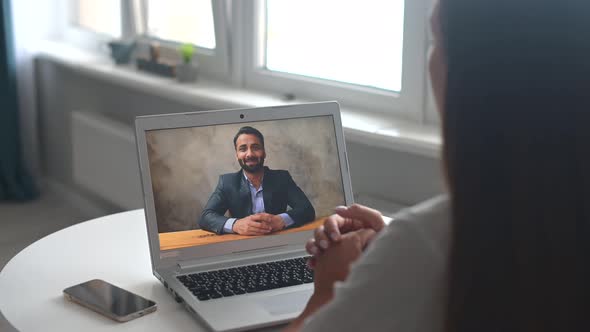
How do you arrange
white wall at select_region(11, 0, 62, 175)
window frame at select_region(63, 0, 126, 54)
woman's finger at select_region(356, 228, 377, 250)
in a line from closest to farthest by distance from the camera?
1. woman's finger at select_region(356, 228, 377, 250)
2. window frame at select_region(63, 0, 126, 54)
3. white wall at select_region(11, 0, 62, 175)

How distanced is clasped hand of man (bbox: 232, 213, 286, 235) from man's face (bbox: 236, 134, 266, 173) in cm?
8

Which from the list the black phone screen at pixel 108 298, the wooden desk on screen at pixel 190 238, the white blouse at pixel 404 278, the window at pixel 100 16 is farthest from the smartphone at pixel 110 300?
the window at pixel 100 16

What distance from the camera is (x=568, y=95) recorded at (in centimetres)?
69

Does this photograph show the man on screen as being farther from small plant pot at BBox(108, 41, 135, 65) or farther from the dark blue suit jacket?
small plant pot at BBox(108, 41, 135, 65)

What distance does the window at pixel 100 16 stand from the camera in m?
3.48

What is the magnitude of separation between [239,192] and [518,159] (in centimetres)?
72

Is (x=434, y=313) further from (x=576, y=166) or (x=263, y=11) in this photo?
(x=263, y=11)

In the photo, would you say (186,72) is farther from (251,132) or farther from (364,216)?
(364,216)

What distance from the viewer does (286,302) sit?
46.8 inches

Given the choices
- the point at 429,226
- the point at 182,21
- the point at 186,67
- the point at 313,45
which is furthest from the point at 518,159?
the point at 182,21

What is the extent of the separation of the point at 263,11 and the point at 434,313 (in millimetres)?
2023

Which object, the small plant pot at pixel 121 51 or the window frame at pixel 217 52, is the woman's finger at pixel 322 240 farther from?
the small plant pot at pixel 121 51

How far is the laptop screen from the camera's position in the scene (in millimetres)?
1328

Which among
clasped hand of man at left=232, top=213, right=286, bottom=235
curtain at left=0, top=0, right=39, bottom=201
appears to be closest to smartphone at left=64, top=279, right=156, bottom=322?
clasped hand of man at left=232, top=213, right=286, bottom=235
